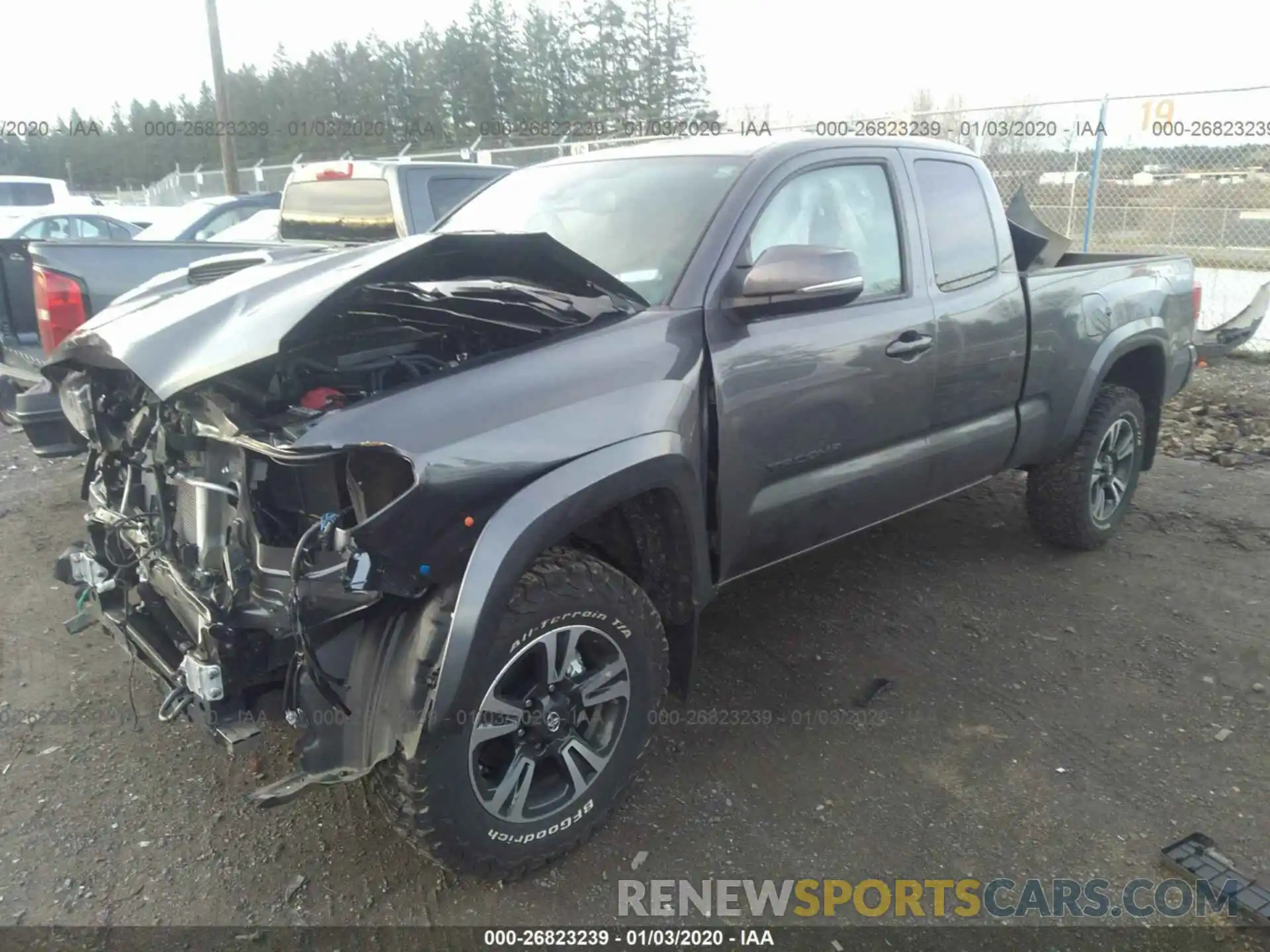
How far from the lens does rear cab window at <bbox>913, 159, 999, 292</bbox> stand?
3643 mm

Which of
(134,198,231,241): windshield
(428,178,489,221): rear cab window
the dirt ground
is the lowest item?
the dirt ground

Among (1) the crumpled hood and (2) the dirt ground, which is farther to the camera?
(2) the dirt ground

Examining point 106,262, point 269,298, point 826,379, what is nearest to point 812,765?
point 826,379

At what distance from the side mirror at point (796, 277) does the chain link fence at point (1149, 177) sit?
7.50m

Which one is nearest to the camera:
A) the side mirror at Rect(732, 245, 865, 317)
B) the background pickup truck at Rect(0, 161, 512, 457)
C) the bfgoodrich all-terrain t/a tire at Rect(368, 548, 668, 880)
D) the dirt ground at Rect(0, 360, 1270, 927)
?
the bfgoodrich all-terrain t/a tire at Rect(368, 548, 668, 880)

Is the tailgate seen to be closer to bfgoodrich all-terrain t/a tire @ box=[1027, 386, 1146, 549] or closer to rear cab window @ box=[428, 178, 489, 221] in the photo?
rear cab window @ box=[428, 178, 489, 221]

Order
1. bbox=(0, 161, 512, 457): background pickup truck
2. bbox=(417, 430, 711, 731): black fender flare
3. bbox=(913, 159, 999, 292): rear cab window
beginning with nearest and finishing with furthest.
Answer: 1. bbox=(417, 430, 711, 731): black fender flare
2. bbox=(913, 159, 999, 292): rear cab window
3. bbox=(0, 161, 512, 457): background pickup truck

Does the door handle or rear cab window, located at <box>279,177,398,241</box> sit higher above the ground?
rear cab window, located at <box>279,177,398,241</box>

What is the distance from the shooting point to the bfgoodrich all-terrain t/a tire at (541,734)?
2262 mm

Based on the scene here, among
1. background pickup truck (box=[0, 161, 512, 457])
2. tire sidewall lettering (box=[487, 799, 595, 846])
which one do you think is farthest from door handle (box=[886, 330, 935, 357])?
background pickup truck (box=[0, 161, 512, 457])

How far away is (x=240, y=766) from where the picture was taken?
301cm

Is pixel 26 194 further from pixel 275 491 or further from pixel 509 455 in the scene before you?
pixel 509 455

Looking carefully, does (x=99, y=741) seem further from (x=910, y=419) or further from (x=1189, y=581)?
(x=1189, y=581)

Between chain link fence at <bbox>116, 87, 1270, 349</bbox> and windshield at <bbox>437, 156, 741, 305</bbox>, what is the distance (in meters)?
6.78
